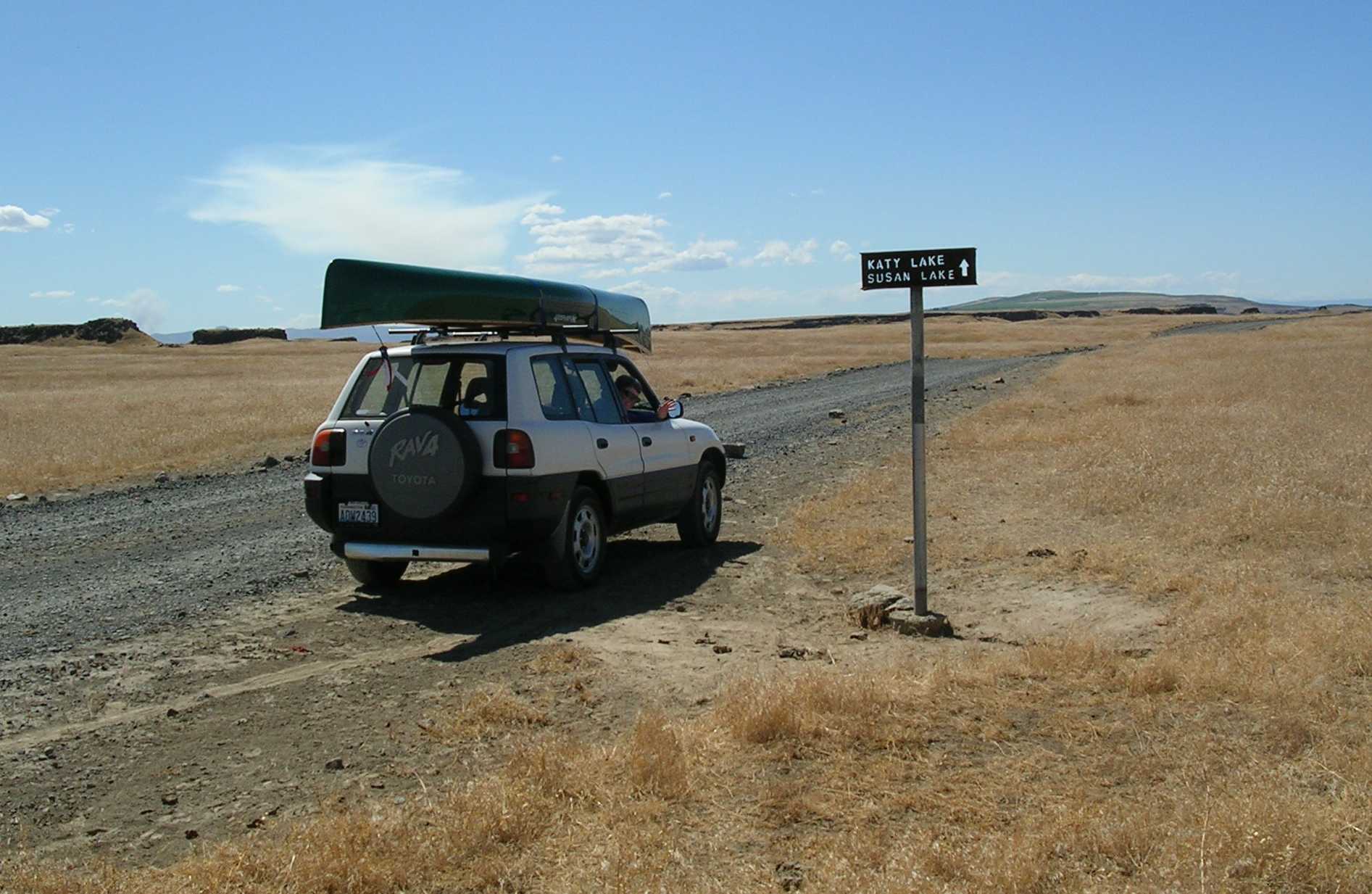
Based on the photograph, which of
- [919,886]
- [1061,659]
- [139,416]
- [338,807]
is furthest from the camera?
[139,416]

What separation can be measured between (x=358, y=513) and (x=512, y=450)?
1219 millimetres

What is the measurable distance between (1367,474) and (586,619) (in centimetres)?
881

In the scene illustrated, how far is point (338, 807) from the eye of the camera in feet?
16.4

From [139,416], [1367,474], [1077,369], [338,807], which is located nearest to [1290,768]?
[338,807]

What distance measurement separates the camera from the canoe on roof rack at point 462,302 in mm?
8148

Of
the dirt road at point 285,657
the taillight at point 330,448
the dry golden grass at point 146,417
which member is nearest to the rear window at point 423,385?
the taillight at point 330,448

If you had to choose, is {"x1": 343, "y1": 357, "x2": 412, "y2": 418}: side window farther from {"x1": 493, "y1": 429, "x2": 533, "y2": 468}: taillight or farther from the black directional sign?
the black directional sign

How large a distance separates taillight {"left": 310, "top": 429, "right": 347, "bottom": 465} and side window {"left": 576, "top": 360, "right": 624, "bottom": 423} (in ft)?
6.07

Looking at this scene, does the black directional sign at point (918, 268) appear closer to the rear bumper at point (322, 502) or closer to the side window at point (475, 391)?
the side window at point (475, 391)

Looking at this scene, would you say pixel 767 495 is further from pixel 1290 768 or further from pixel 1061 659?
pixel 1290 768

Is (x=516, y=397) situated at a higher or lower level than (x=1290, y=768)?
higher

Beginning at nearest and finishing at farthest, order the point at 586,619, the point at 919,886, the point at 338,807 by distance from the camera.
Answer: the point at 919,886 → the point at 338,807 → the point at 586,619

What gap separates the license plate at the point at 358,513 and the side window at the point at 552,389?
1361 millimetres

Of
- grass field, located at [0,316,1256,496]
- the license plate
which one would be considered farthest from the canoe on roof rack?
grass field, located at [0,316,1256,496]
